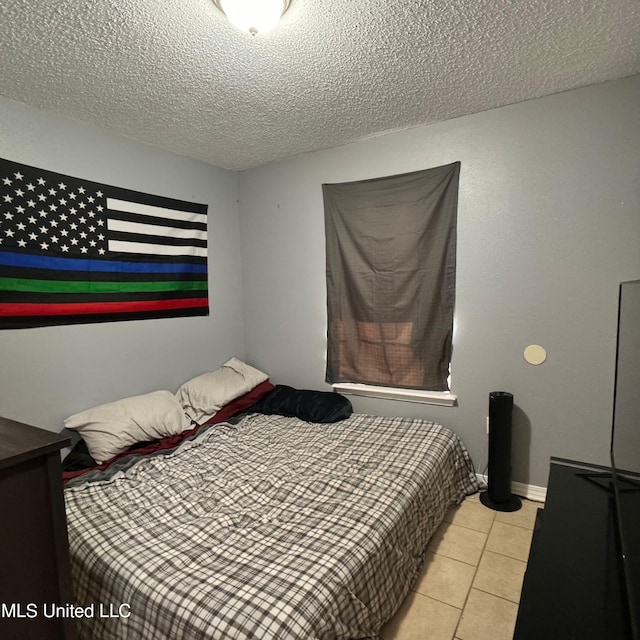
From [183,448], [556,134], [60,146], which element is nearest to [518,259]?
[556,134]

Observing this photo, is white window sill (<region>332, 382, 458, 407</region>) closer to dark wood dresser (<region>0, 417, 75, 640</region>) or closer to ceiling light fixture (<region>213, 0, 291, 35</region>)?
dark wood dresser (<region>0, 417, 75, 640</region>)

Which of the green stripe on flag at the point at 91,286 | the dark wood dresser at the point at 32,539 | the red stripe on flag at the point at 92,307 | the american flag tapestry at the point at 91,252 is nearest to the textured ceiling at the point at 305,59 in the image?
the american flag tapestry at the point at 91,252

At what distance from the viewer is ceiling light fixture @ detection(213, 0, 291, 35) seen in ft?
4.45

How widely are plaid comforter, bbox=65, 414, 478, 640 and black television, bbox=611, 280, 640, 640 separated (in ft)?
2.64

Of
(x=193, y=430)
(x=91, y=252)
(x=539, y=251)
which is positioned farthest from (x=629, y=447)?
(x=91, y=252)

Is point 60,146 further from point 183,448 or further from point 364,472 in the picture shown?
point 364,472

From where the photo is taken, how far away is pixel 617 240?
2.14 m

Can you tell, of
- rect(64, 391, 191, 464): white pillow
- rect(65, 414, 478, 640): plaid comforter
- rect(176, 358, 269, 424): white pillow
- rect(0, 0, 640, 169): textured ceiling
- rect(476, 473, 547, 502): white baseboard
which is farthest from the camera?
rect(176, 358, 269, 424): white pillow

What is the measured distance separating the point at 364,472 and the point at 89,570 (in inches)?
49.7

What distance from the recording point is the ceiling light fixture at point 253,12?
1.36 metres

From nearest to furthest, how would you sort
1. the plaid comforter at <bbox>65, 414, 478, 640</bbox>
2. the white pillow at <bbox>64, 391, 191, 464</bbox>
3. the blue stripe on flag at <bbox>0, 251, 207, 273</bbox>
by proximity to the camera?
Result: the plaid comforter at <bbox>65, 414, 478, 640</bbox>
the blue stripe on flag at <bbox>0, 251, 207, 273</bbox>
the white pillow at <bbox>64, 391, 191, 464</bbox>

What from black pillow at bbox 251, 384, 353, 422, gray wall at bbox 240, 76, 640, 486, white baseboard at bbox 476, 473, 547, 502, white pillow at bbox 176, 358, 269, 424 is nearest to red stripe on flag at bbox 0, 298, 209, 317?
white pillow at bbox 176, 358, 269, 424

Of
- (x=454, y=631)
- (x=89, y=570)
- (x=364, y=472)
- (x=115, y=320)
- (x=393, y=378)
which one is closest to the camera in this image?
(x=89, y=570)

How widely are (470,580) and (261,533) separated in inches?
41.2
